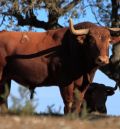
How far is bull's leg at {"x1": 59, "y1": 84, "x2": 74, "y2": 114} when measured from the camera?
14227 millimetres

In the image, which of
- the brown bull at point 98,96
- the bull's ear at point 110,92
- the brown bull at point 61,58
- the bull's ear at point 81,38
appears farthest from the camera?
the bull's ear at point 110,92

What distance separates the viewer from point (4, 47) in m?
15.1

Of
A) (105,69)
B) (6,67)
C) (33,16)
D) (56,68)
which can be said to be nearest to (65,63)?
(56,68)

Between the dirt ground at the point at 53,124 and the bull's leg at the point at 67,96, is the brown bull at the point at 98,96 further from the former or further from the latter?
the dirt ground at the point at 53,124

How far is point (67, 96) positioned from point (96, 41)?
158 centimetres

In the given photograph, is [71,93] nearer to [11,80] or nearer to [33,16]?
[11,80]

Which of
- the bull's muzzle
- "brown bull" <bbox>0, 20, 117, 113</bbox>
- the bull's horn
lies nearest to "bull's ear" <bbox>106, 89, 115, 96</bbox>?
"brown bull" <bbox>0, 20, 117, 113</bbox>

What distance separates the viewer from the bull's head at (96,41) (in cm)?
1419

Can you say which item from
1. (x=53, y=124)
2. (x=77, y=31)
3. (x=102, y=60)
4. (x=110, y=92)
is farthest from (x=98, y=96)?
(x=53, y=124)

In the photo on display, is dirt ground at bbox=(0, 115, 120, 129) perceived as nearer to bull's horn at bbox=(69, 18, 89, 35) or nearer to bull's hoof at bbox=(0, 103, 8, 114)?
bull's hoof at bbox=(0, 103, 8, 114)

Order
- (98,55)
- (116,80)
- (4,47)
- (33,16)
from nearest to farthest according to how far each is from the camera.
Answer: (98,55), (4,47), (116,80), (33,16)

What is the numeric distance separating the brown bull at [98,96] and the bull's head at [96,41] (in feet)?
20.6

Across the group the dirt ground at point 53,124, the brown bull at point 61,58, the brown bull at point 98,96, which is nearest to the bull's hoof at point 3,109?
the brown bull at point 61,58

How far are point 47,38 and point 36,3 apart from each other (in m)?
7.06
